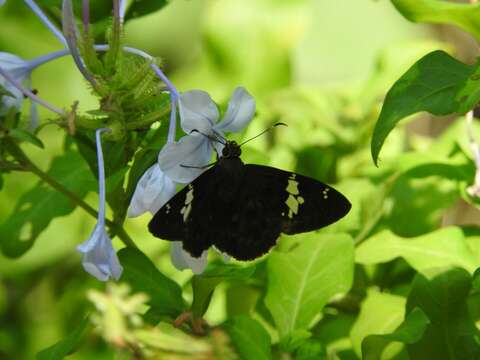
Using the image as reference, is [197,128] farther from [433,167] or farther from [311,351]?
[433,167]

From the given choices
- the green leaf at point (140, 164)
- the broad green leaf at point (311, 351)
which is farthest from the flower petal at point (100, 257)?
the broad green leaf at point (311, 351)

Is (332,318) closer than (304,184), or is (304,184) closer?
(304,184)

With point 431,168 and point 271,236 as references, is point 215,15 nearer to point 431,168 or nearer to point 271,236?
point 431,168

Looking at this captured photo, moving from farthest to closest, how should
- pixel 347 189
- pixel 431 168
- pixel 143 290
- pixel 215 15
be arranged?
pixel 215 15 → pixel 347 189 → pixel 431 168 → pixel 143 290

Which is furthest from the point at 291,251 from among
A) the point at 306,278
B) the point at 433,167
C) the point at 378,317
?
the point at 433,167

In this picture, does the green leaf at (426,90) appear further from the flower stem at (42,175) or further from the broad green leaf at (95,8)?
the broad green leaf at (95,8)

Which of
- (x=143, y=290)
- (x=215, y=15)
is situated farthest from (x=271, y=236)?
(x=215, y=15)

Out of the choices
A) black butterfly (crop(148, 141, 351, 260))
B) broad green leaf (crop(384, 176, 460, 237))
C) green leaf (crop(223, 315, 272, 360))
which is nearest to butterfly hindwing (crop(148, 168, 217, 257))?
black butterfly (crop(148, 141, 351, 260))
